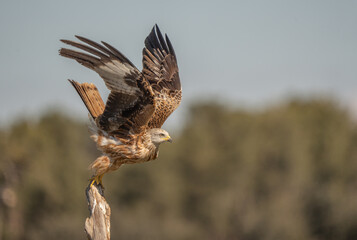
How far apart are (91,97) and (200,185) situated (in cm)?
4416

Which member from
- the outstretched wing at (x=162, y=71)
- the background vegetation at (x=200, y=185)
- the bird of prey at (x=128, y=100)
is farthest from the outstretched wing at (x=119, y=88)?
the background vegetation at (x=200, y=185)

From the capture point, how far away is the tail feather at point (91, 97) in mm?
10648

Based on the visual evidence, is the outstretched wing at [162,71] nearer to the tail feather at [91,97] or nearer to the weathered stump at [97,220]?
the tail feather at [91,97]

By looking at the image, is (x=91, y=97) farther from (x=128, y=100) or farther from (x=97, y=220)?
(x=97, y=220)

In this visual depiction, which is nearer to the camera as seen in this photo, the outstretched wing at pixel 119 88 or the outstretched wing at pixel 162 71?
the outstretched wing at pixel 119 88

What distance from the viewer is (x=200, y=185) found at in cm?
5434

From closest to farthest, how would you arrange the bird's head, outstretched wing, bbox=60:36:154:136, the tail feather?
outstretched wing, bbox=60:36:154:136
the tail feather
the bird's head

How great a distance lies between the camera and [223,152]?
58.1 meters

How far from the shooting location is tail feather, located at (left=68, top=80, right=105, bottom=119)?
419 inches

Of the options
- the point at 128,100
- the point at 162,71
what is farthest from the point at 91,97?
the point at 162,71

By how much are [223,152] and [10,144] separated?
19555 millimetres

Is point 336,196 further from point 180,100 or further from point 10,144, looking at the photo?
point 180,100

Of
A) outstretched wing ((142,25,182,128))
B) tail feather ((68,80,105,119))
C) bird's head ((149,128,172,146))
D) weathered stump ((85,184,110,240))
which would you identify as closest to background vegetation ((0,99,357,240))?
outstretched wing ((142,25,182,128))

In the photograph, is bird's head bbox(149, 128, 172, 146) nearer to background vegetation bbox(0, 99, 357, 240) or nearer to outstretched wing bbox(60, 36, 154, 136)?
outstretched wing bbox(60, 36, 154, 136)
